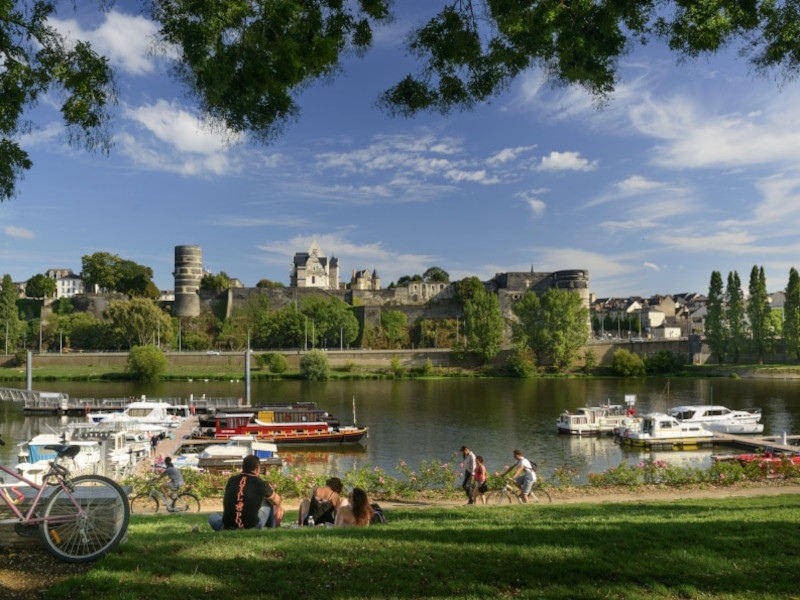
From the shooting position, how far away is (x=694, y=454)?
1179 inches

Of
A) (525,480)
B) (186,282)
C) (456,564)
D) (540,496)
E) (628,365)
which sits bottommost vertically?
(540,496)

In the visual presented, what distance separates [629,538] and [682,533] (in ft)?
2.46

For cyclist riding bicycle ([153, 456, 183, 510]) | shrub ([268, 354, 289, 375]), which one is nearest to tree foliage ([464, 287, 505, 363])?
shrub ([268, 354, 289, 375])

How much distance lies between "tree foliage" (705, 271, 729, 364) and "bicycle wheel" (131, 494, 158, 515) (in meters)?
72.5

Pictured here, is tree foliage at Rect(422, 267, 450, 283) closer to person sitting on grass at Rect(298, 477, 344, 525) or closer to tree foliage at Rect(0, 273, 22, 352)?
tree foliage at Rect(0, 273, 22, 352)

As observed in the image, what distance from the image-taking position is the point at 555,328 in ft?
252

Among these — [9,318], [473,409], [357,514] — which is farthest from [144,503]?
[9,318]

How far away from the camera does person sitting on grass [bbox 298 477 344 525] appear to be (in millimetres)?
9023

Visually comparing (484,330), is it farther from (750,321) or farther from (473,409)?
(473,409)

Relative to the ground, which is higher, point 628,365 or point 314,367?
point 314,367

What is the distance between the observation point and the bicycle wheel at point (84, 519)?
18.6 feet

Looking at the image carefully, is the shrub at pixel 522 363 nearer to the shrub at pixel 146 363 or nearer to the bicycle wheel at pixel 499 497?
the shrub at pixel 146 363

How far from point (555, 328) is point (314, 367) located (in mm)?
28452

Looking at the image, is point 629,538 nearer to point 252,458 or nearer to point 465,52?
point 252,458
